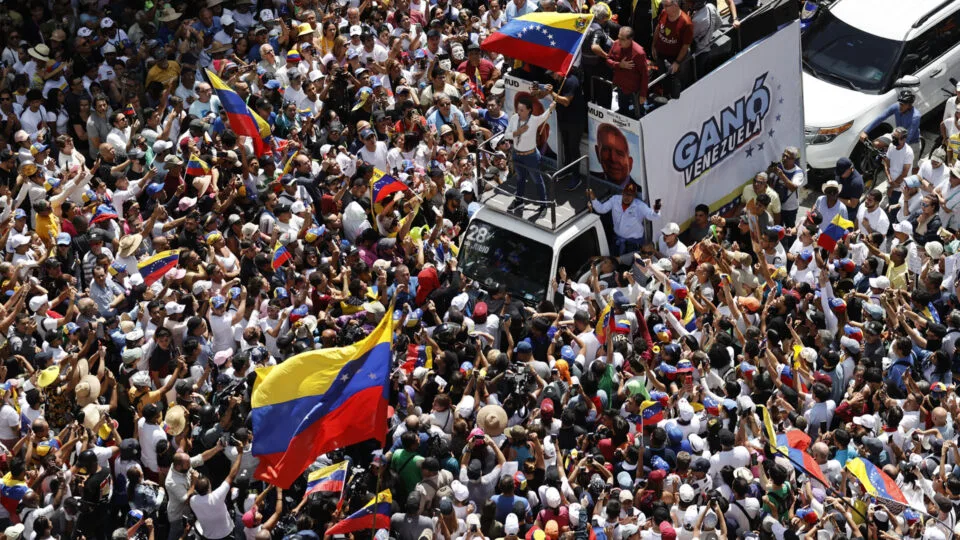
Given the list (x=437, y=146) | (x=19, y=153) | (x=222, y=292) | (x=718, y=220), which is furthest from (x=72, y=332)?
(x=718, y=220)

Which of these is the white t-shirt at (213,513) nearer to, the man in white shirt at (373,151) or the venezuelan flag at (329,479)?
the venezuelan flag at (329,479)

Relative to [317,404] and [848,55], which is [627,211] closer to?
[317,404]

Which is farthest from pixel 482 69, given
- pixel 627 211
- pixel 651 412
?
pixel 651 412

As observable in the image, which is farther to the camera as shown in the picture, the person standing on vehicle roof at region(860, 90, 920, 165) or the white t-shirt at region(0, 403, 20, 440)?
the person standing on vehicle roof at region(860, 90, 920, 165)

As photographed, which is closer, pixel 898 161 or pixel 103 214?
pixel 103 214

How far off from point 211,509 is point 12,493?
6.08ft

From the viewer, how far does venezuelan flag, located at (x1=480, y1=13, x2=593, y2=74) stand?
52.3ft

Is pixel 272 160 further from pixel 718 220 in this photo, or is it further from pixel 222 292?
pixel 718 220

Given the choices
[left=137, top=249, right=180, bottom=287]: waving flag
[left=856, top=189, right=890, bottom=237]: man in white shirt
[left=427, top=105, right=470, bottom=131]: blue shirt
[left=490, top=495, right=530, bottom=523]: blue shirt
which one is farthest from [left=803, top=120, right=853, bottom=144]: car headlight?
[left=137, top=249, right=180, bottom=287]: waving flag

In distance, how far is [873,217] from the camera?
1648 centimetres

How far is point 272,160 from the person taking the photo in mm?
17812

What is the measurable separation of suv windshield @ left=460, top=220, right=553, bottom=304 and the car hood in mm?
4796

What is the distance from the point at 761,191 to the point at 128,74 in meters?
8.69

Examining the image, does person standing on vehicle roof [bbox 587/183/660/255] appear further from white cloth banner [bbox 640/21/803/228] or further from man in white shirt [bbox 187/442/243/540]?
man in white shirt [bbox 187/442/243/540]
